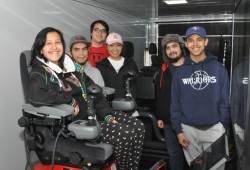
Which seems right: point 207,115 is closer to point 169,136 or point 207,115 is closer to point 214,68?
point 214,68

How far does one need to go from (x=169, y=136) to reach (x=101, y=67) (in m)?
1.03

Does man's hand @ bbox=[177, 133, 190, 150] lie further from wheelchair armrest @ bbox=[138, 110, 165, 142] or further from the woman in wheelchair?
wheelchair armrest @ bbox=[138, 110, 165, 142]

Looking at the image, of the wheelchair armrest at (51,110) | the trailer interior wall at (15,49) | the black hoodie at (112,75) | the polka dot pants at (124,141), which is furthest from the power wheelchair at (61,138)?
the black hoodie at (112,75)

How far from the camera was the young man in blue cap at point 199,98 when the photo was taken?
230cm

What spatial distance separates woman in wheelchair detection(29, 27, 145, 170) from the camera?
6.28ft

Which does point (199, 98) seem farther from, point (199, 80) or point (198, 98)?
point (199, 80)

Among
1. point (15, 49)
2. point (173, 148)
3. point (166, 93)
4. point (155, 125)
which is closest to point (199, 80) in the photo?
point (166, 93)

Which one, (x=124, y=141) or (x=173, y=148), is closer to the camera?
(x=124, y=141)

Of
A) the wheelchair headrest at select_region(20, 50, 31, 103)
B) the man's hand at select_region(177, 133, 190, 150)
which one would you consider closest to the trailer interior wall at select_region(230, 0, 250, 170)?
the man's hand at select_region(177, 133, 190, 150)

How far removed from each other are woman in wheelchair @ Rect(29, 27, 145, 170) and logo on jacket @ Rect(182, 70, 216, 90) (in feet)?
1.89

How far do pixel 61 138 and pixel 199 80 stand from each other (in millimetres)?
1229

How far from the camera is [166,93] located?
8.98 feet

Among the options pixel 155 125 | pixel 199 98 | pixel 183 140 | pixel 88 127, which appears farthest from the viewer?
pixel 155 125

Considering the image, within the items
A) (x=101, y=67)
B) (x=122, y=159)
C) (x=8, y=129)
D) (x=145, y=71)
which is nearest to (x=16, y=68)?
(x=8, y=129)
